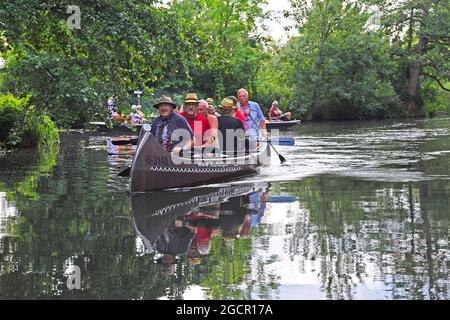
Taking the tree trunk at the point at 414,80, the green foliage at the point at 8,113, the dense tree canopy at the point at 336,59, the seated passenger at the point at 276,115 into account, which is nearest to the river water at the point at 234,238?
the green foliage at the point at 8,113

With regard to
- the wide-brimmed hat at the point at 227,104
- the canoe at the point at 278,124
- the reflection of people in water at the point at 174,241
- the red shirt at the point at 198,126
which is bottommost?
the reflection of people in water at the point at 174,241

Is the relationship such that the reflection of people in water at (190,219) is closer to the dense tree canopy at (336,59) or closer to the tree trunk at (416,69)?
the dense tree canopy at (336,59)

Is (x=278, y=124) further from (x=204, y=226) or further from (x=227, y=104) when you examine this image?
(x=204, y=226)

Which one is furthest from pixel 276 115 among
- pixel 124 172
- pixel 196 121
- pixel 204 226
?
pixel 204 226

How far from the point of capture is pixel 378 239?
7238mm

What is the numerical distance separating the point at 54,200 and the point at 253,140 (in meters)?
6.25

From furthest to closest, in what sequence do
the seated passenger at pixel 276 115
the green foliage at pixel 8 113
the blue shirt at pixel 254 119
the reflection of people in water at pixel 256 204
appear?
the seated passenger at pixel 276 115
the green foliage at pixel 8 113
the blue shirt at pixel 254 119
the reflection of people in water at pixel 256 204

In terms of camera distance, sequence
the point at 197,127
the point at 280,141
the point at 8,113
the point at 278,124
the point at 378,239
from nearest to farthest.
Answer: the point at 378,239 < the point at 197,127 < the point at 280,141 < the point at 8,113 < the point at 278,124

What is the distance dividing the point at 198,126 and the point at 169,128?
3.27ft

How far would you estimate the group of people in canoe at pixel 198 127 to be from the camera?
12.4m

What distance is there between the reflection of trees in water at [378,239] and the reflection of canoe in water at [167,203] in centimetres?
122

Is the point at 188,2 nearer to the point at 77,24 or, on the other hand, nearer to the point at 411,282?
the point at 77,24

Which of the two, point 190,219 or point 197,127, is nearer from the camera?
point 190,219

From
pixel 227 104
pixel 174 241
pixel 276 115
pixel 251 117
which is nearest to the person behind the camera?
pixel 174 241
